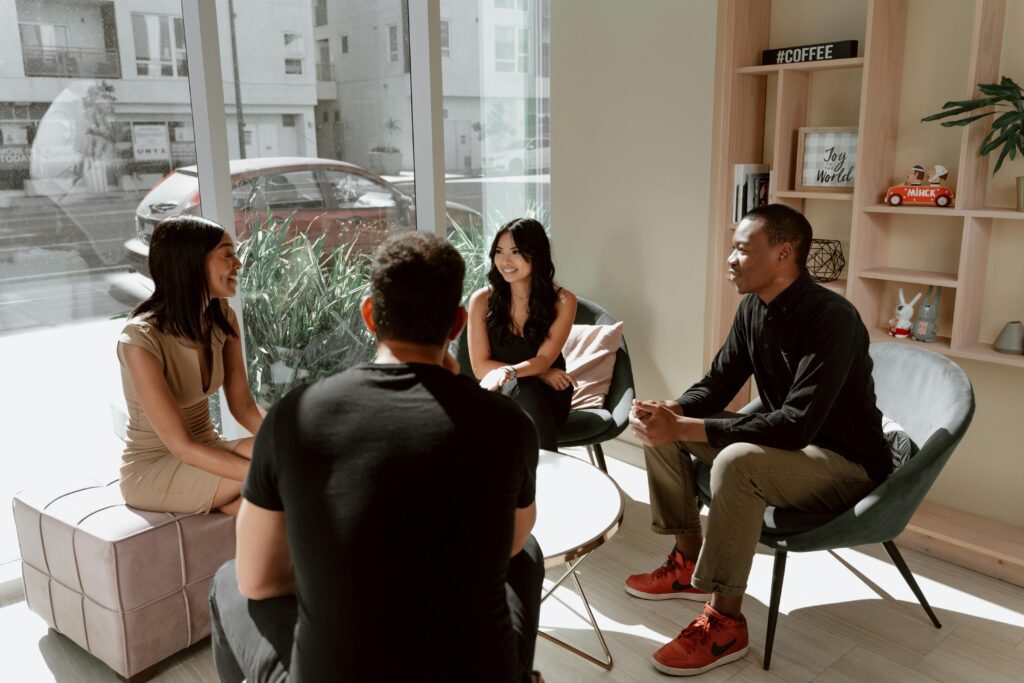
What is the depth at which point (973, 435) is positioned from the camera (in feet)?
10.3

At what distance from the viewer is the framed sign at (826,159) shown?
3180 mm

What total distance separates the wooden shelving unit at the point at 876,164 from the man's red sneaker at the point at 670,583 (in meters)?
0.94

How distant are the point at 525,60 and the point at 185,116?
1.80m

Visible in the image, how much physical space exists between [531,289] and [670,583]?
1.21 meters

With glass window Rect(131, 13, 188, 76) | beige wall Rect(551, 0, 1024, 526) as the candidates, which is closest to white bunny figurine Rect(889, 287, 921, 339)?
beige wall Rect(551, 0, 1024, 526)

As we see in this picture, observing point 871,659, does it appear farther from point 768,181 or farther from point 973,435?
point 768,181

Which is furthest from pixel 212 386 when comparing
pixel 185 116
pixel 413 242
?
pixel 413 242

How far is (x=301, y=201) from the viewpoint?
3.54m

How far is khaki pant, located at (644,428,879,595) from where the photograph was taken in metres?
2.39

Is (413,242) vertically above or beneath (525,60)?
beneath

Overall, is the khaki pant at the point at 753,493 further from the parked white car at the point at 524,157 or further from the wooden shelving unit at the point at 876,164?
the parked white car at the point at 524,157

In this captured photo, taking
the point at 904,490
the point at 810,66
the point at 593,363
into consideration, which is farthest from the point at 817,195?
the point at 904,490

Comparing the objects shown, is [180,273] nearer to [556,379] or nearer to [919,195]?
[556,379]

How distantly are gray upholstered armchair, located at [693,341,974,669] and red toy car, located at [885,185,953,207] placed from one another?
586mm
